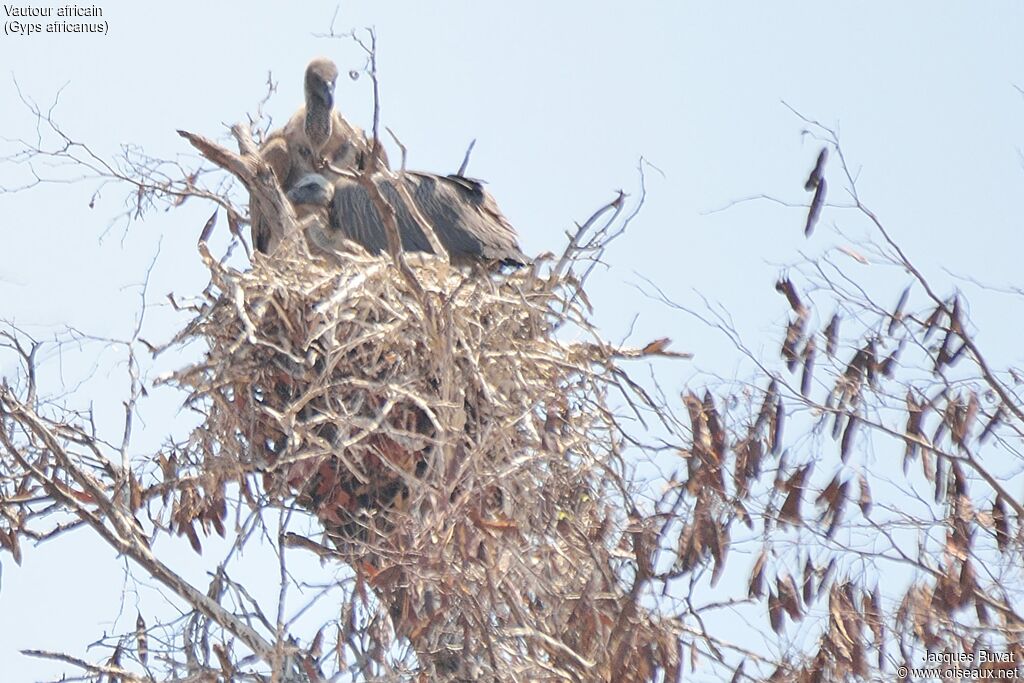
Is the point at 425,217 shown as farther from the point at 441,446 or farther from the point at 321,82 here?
the point at 441,446

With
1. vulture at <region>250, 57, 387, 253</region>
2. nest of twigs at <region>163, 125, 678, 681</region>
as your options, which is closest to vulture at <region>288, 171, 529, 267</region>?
vulture at <region>250, 57, 387, 253</region>

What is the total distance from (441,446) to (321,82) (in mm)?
4649

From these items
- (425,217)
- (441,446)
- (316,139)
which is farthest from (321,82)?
(441,446)

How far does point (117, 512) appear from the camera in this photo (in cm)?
832

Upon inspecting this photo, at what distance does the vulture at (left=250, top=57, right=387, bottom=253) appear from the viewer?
460 inches

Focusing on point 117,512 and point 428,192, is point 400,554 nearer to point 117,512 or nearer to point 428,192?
point 117,512

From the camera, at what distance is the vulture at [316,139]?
11680 mm

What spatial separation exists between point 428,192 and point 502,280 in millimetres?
1608

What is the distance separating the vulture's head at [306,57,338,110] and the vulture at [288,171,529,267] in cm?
84

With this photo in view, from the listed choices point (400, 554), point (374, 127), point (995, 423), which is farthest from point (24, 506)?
point (995, 423)

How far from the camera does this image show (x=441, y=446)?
779 centimetres

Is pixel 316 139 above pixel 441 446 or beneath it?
above

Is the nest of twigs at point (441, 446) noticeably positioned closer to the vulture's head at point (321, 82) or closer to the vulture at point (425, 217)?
the vulture at point (425, 217)

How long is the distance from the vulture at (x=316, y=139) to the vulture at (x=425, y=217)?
509 mm
